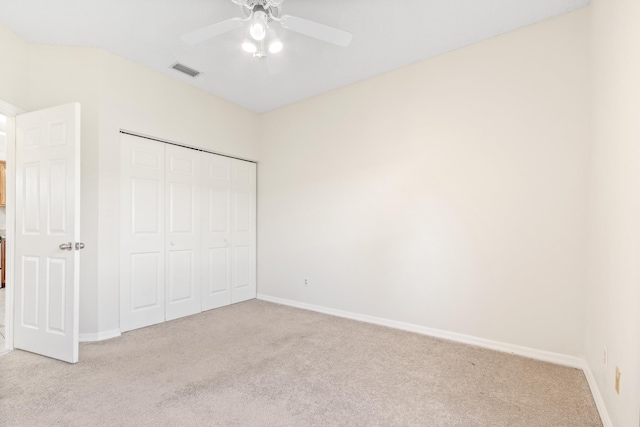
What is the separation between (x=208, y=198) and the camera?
396cm

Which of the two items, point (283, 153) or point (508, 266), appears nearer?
point (508, 266)

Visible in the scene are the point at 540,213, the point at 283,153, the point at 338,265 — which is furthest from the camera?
the point at 283,153

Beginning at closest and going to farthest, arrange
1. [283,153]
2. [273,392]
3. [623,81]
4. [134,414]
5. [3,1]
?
[623,81]
[134,414]
[273,392]
[3,1]
[283,153]

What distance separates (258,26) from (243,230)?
3032 millimetres

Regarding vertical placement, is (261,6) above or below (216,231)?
above

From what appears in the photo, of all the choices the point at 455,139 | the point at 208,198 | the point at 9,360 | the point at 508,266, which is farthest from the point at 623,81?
the point at 9,360

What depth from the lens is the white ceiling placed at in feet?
7.57

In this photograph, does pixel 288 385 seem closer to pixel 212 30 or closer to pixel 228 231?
pixel 212 30

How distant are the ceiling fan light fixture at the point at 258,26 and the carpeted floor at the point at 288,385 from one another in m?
2.26

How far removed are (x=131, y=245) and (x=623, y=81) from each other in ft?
13.3

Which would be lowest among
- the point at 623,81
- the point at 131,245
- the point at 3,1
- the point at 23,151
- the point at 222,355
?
the point at 222,355

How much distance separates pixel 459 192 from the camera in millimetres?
2855

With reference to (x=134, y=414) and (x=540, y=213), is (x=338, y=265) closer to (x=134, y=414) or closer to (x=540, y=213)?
(x=540, y=213)

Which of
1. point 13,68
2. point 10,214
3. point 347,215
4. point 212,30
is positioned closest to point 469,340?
point 347,215
